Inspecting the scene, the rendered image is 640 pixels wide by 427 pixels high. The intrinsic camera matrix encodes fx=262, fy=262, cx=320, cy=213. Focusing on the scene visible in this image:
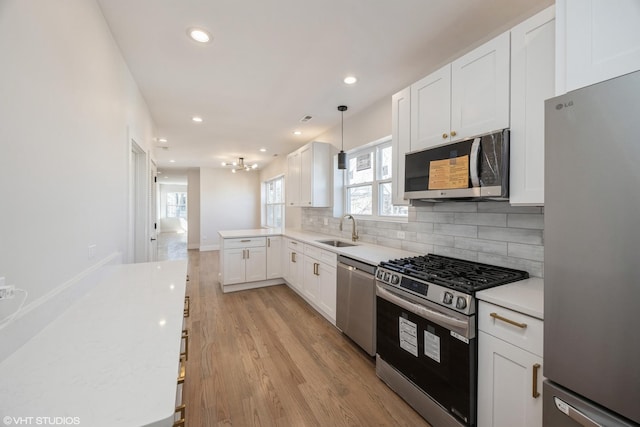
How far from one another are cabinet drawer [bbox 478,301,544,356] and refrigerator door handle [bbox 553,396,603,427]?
0.19 metres

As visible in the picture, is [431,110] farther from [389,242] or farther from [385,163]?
[389,242]

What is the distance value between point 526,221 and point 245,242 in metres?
3.66

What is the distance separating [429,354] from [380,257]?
3.07ft

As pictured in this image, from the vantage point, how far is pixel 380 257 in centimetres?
246

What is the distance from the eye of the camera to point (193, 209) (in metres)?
8.93

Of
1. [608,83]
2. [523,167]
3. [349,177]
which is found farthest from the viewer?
[349,177]

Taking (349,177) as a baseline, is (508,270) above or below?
below

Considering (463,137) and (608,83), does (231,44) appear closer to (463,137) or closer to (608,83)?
(463,137)

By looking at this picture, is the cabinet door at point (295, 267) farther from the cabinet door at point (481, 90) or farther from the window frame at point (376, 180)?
the cabinet door at point (481, 90)

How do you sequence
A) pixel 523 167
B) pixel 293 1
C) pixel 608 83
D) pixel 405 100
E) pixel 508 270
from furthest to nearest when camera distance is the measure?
1. pixel 405 100
2. pixel 508 270
3. pixel 293 1
4. pixel 523 167
5. pixel 608 83

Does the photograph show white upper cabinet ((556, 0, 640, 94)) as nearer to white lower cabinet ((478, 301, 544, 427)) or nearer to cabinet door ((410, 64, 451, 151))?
cabinet door ((410, 64, 451, 151))

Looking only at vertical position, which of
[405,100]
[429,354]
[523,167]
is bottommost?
[429,354]

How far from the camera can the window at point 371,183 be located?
3232 millimetres

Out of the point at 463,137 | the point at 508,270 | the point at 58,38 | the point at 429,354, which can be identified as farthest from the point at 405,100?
the point at 58,38
